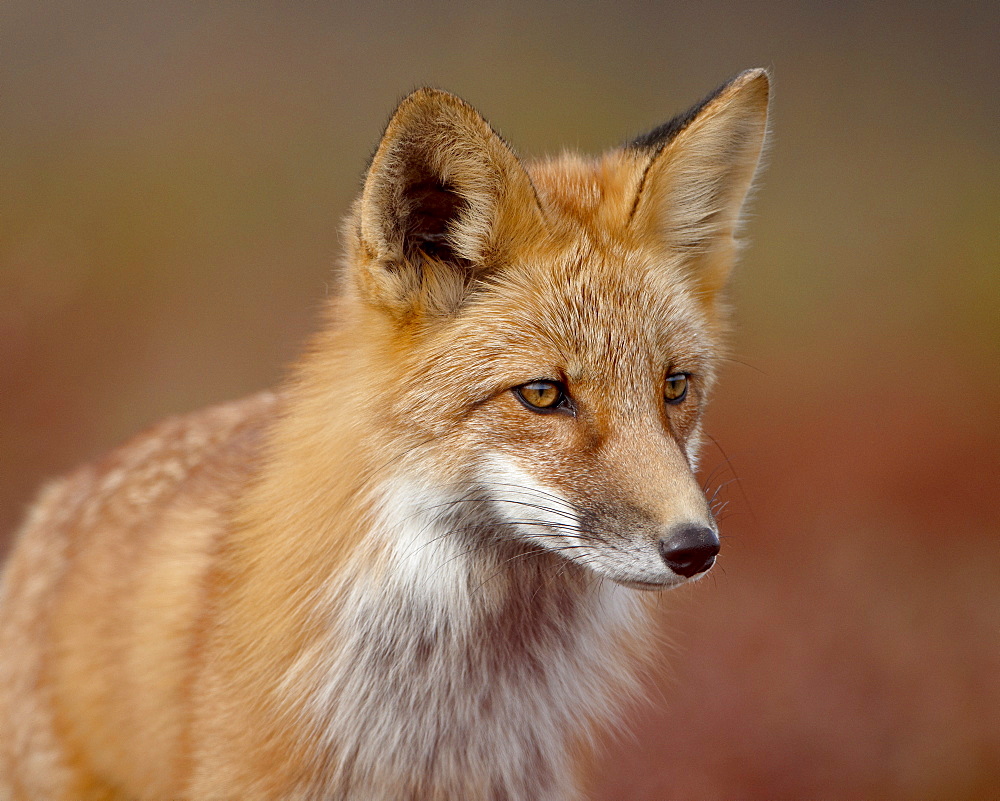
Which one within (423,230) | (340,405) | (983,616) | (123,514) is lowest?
(983,616)

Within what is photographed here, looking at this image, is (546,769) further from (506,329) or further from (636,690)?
(506,329)

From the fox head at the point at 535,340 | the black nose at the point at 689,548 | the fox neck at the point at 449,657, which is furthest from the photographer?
the fox neck at the point at 449,657

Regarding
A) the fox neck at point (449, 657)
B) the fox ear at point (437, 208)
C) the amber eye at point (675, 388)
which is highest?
the fox ear at point (437, 208)

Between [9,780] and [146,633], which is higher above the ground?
[146,633]

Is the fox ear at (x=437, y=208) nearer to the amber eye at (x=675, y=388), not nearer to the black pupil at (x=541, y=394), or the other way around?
the black pupil at (x=541, y=394)

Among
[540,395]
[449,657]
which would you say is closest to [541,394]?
[540,395]

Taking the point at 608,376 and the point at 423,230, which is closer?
the point at 608,376

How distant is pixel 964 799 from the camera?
3404 millimetres

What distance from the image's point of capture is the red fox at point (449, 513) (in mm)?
1758

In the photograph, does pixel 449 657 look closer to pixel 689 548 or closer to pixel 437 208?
pixel 689 548

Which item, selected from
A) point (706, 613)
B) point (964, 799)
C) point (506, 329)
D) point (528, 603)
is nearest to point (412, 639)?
point (528, 603)

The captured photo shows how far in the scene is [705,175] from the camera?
2.13 metres

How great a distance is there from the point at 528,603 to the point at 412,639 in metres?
0.27

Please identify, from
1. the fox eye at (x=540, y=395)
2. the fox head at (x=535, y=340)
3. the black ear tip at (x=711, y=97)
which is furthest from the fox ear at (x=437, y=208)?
the black ear tip at (x=711, y=97)
